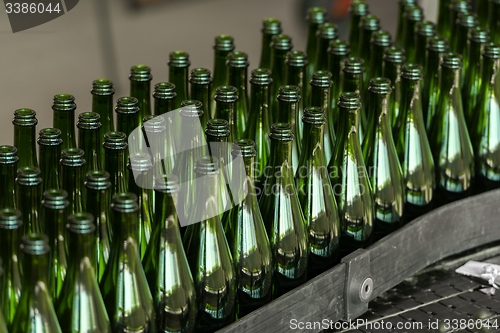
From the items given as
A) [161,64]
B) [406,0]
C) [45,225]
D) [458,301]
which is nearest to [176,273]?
[45,225]

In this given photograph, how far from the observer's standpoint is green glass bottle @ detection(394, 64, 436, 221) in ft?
4.29

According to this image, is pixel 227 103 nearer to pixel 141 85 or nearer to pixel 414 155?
pixel 141 85

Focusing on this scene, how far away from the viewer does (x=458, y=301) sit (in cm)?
121

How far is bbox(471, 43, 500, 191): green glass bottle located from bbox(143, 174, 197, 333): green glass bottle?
669mm

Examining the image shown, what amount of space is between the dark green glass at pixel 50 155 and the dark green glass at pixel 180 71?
1.05 ft

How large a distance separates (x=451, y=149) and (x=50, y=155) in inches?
27.8

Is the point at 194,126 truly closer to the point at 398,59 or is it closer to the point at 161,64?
the point at 398,59

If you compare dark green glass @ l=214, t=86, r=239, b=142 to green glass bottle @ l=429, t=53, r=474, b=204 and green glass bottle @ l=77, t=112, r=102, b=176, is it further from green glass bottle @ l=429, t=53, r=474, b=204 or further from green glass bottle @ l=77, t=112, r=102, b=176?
green glass bottle @ l=429, t=53, r=474, b=204

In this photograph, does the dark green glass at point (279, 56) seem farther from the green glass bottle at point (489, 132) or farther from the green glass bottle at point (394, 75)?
the green glass bottle at point (489, 132)

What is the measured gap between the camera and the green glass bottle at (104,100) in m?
1.17

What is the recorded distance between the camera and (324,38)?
1458mm

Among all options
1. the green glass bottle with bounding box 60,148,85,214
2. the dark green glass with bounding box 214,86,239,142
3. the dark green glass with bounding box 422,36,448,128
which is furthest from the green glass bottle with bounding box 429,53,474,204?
the green glass bottle with bounding box 60,148,85,214

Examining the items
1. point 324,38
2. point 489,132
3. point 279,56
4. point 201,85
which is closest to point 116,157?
point 201,85

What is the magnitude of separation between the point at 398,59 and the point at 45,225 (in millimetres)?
688
